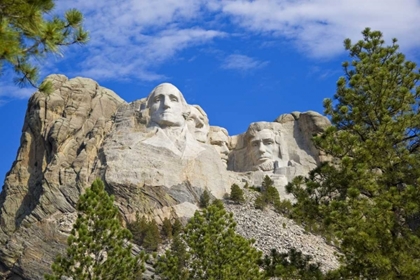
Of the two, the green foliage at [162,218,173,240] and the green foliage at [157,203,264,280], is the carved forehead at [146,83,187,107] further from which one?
the green foliage at [157,203,264,280]

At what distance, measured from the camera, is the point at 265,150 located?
151 ft

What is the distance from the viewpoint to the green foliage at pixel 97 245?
2053 cm

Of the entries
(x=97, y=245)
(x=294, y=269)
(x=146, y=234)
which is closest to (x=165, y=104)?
(x=146, y=234)

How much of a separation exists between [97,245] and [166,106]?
19966mm

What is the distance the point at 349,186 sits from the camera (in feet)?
49.2

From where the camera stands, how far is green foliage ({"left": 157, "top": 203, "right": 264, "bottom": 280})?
72.9 feet

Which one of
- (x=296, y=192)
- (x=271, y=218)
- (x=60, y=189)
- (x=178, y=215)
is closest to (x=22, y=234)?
(x=60, y=189)

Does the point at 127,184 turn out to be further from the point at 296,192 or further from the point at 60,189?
the point at 296,192

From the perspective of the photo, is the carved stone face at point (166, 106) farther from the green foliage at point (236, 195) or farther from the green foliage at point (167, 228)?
the green foliage at point (167, 228)

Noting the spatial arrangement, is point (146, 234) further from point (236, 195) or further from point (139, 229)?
point (236, 195)

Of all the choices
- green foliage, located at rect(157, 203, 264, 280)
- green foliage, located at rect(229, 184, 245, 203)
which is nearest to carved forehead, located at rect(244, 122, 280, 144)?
green foliage, located at rect(229, 184, 245, 203)

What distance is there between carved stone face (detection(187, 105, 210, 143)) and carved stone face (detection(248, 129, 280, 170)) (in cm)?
343

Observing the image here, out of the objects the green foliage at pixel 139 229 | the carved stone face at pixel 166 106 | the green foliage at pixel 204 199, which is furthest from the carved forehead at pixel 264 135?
the green foliage at pixel 139 229

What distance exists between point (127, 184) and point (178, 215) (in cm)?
288
